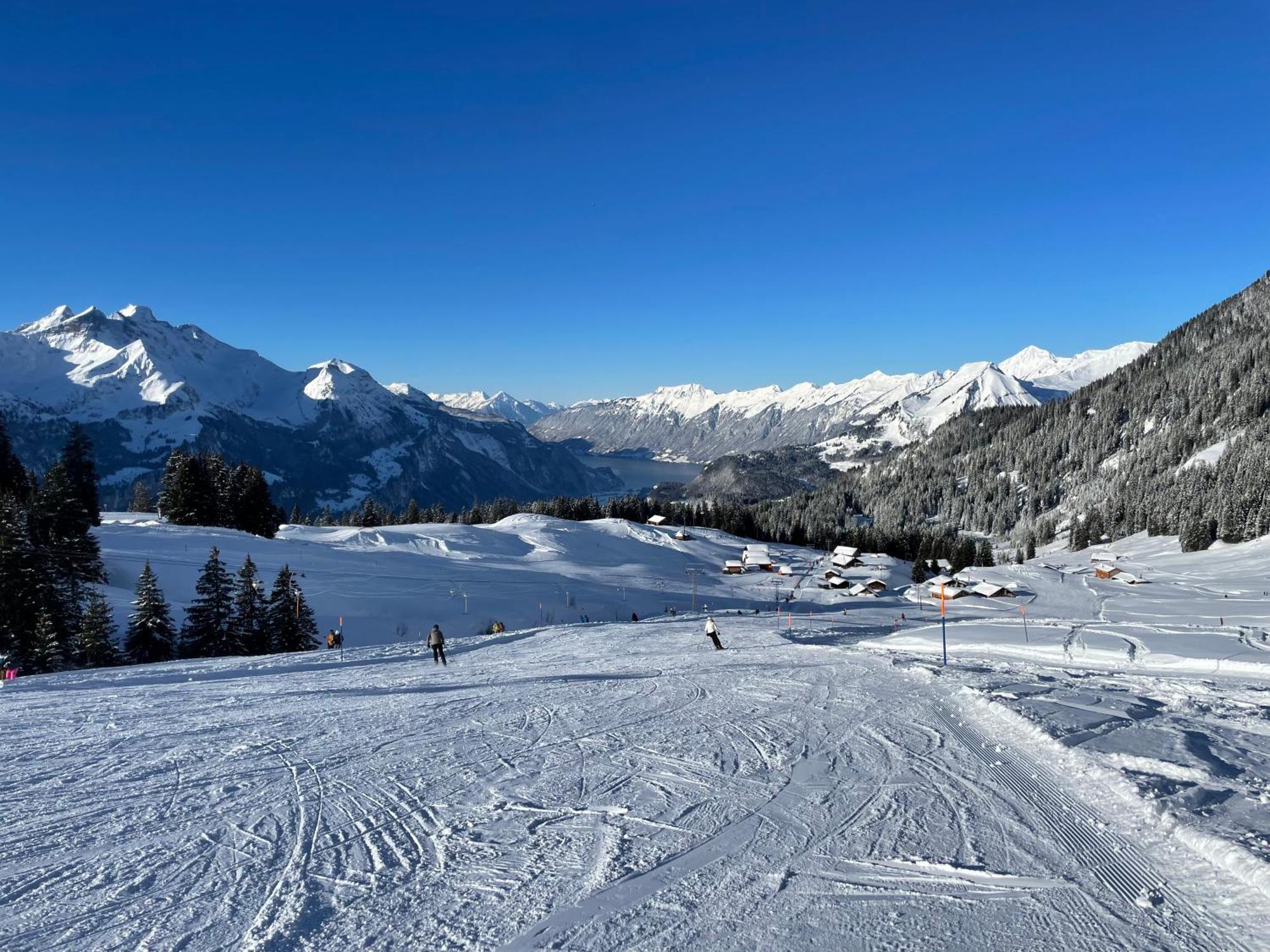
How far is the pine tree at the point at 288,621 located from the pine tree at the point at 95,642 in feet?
23.0

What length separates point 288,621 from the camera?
37.2 meters

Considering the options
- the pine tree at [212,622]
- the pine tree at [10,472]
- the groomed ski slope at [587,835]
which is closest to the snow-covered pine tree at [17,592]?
the pine tree at [212,622]

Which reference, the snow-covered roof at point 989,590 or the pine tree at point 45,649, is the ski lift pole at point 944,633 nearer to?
the pine tree at point 45,649

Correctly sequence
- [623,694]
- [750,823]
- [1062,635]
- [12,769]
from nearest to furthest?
[750,823], [12,769], [623,694], [1062,635]

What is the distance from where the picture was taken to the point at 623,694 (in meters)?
13.8

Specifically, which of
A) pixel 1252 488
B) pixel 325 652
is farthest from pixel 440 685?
pixel 1252 488

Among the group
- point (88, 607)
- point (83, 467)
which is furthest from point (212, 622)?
point (83, 467)

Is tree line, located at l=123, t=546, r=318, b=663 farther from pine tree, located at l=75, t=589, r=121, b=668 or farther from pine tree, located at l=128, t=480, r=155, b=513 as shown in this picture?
pine tree, located at l=128, t=480, r=155, b=513

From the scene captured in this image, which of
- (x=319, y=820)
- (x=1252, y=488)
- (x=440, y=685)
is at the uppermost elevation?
(x=1252, y=488)

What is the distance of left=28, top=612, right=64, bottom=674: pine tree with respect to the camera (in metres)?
29.4

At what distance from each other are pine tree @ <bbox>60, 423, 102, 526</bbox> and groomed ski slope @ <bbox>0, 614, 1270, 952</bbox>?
57.1 m

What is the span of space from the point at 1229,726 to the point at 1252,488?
5002 inches

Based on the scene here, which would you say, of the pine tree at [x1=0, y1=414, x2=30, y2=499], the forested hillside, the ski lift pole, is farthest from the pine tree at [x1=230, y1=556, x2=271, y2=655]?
the forested hillside

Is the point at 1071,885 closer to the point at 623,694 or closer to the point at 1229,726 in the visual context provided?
the point at 1229,726
